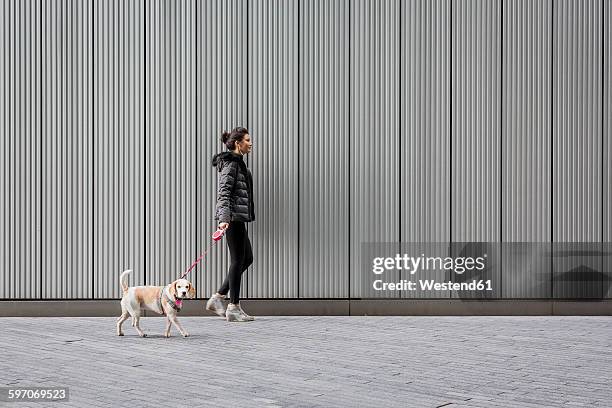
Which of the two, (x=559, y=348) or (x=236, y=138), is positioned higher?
(x=236, y=138)

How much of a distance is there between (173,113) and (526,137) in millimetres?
4333

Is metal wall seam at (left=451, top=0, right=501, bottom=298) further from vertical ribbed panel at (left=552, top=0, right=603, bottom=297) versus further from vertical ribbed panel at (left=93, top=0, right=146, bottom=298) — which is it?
vertical ribbed panel at (left=93, top=0, right=146, bottom=298)

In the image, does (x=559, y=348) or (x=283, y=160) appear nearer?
(x=559, y=348)

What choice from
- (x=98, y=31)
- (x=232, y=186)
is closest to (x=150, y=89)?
(x=98, y=31)

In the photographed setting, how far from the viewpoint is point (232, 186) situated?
1002cm

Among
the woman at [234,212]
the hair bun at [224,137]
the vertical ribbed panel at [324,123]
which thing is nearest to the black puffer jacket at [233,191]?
the woman at [234,212]

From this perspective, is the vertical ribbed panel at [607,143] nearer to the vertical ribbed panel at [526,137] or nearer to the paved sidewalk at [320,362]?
the vertical ribbed panel at [526,137]

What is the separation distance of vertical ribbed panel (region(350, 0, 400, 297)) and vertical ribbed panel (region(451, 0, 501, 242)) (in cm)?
74

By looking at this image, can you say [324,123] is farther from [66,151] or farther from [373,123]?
[66,151]

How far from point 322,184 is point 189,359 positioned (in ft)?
12.3

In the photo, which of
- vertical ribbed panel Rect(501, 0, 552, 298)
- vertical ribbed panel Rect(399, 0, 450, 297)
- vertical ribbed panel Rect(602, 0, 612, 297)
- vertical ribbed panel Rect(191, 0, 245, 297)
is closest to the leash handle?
vertical ribbed panel Rect(191, 0, 245, 297)

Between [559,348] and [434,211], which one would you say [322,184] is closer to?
[434,211]

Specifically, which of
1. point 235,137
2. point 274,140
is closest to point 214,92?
point 235,137

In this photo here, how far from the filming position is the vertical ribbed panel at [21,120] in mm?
10523
